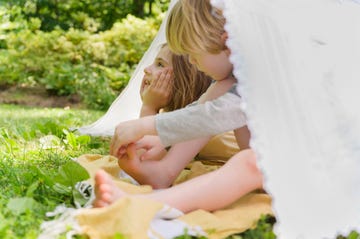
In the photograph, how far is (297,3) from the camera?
69.9 inches

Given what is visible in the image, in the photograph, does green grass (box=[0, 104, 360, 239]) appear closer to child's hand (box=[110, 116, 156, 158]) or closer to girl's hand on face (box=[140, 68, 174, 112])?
child's hand (box=[110, 116, 156, 158])

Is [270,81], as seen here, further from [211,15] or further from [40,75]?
[40,75]

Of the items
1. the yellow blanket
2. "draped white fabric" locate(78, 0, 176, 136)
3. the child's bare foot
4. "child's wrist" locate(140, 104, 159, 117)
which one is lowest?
"draped white fabric" locate(78, 0, 176, 136)

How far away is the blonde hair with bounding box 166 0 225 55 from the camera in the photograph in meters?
1.82

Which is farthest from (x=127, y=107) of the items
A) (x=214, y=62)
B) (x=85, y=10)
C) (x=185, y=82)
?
(x=85, y=10)

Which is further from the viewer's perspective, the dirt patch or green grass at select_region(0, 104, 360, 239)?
the dirt patch

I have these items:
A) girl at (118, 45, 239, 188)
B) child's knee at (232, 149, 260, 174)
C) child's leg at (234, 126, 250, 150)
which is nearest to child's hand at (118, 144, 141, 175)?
girl at (118, 45, 239, 188)

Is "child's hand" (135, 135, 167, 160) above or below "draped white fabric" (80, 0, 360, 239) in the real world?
below

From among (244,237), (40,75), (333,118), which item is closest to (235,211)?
(244,237)

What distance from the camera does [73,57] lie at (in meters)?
5.71

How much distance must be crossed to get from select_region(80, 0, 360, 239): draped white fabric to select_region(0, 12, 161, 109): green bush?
384 cm

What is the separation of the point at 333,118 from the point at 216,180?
1.07 ft

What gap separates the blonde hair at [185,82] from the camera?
239 cm

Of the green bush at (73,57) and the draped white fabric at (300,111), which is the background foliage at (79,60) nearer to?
the green bush at (73,57)
